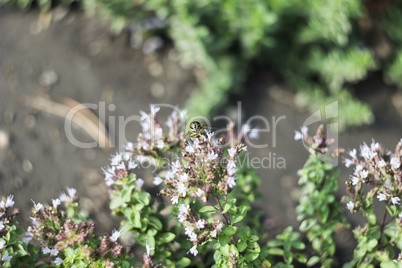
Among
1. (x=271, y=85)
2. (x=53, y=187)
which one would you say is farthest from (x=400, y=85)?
(x=53, y=187)

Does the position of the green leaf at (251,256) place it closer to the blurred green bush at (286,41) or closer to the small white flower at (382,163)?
the small white flower at (382,163)

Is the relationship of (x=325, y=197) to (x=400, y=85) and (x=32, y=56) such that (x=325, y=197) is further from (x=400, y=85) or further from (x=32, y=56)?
(x=32, y=56)

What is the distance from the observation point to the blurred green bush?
3617 millimetres

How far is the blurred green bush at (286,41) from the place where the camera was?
362 cm

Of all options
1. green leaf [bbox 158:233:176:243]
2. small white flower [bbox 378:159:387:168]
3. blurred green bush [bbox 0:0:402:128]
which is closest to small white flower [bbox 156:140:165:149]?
green leaf [bbox 158:233:176:243]

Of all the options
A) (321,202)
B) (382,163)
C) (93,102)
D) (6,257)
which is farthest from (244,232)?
(93,102)

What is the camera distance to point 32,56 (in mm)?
4215

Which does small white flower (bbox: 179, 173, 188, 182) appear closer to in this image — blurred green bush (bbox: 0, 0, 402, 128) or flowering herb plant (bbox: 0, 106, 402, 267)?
flowering herb plant (bbox: 0, 106, 402, 267)

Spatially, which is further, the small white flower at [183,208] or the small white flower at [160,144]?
the small white flower at [160,144]

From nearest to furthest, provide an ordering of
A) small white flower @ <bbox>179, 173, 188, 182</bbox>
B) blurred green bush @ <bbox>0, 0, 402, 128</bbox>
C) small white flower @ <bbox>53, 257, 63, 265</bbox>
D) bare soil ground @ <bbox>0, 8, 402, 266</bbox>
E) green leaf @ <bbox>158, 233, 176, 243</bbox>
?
small white flower @ <bbox>179, 173, 188, 182</bbox> → small white flower @ <bbox>53, 257, 63, 265</bbox> → green leaf @ <bbox>158, 233, 176, 243</bbox> → bare soil ground @ <bbox>0, 8, 402, 266</bbox> → blurred green bush @ <bbox>0, 0, 402, 128</bbox>

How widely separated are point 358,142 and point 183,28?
188 cm

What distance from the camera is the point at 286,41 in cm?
409

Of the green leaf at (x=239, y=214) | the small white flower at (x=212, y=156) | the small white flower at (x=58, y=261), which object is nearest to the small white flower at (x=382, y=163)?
the green leaf at (x=239, y=214)

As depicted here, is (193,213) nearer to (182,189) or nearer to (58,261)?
(182,189)
